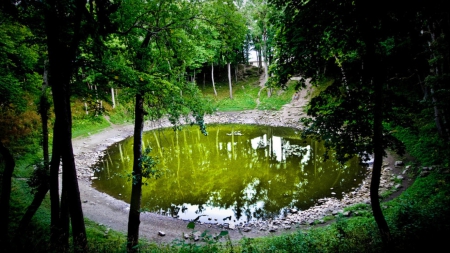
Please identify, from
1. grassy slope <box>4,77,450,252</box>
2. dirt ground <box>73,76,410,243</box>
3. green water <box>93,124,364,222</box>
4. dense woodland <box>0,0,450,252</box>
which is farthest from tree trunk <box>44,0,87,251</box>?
green water <box>93,124,364,222</box>

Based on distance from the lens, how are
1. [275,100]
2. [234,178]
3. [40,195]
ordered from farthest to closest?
[275,100]
[234,178]
[40,195]

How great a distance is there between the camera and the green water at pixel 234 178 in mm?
12992

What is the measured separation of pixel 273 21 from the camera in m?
5.50

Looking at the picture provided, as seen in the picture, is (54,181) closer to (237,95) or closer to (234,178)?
(234,178)

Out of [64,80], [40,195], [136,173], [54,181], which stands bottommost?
[40,195]

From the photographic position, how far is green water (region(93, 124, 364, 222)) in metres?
13.0

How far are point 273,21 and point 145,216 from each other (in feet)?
35.6

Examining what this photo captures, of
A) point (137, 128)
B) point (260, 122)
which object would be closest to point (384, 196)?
point (137, 128)

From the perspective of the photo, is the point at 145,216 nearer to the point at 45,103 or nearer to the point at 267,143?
the point at 45,103

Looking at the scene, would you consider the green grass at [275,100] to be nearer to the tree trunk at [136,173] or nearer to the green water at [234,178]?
the green water at [234,178]

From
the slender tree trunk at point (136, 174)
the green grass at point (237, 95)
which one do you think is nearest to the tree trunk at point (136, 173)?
the slender tree trunk at point (136, 174)

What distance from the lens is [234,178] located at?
1636cm

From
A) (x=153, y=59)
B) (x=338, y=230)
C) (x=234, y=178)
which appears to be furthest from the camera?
(x=234, y=178)

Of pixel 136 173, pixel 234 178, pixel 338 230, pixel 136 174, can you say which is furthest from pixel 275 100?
pixel 136 174
